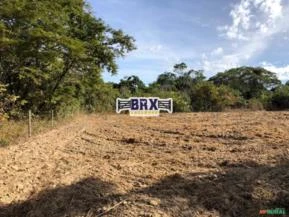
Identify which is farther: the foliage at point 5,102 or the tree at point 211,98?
the tree at point 211,98

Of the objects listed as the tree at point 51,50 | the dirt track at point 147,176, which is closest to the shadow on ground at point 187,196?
the dirt track at point 147,176

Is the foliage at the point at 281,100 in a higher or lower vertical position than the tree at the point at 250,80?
lower

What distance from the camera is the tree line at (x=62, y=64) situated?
32.9 feet

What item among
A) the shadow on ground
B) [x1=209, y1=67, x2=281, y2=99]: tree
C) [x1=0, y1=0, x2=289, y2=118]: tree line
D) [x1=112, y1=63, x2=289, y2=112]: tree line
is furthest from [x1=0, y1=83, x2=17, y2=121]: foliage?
[x1=209, y1=67, x2=281, y2=99]: tree

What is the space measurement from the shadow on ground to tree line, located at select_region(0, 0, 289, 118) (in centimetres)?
342

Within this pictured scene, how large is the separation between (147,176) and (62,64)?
9.42 metres

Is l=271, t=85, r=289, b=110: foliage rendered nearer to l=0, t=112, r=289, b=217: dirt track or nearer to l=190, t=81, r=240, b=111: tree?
l=190, t=81, r=240, b=111: tree

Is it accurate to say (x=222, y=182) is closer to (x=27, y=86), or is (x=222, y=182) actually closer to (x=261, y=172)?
(x=261, y=172)

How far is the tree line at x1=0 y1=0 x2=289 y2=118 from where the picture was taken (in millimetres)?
10039

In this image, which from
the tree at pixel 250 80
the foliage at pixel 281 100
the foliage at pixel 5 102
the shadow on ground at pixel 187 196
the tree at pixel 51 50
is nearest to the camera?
the shadow on ground at pixel 187 196

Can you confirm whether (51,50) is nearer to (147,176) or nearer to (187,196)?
(147,176)

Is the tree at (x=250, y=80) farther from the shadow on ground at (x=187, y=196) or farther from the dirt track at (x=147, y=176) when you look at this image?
the shadow on ground at (x=187, y=196)

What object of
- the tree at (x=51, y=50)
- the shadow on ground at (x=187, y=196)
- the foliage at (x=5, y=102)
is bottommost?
the shadow on ground at (x=187, y=196)

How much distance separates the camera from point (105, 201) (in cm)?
357
